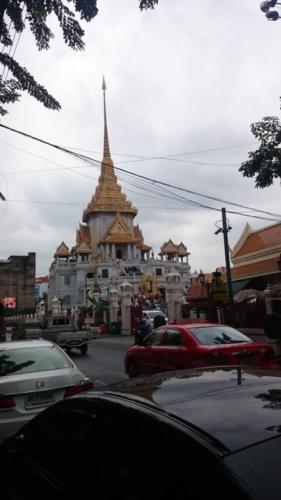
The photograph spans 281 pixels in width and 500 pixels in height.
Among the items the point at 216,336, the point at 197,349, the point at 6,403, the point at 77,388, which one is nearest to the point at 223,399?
the point at 6,403

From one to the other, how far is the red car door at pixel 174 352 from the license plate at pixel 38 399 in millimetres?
3223

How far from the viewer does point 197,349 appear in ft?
28.5

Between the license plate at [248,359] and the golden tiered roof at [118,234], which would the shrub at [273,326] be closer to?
the license plate at [248,359]

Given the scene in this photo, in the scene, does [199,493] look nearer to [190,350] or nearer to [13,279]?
[190,350]

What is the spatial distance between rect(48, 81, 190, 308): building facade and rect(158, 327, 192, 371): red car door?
57.5 metres

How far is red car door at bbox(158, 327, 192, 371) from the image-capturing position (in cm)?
888

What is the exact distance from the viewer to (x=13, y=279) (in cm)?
4878

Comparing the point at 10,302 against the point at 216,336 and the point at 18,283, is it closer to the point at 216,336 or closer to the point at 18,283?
the point at 18,283

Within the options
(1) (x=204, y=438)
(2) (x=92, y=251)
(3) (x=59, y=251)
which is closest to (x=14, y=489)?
(1) (x=204, y=438)

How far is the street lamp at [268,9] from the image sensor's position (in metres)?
9.79

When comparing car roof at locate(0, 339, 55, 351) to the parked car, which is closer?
the parked car

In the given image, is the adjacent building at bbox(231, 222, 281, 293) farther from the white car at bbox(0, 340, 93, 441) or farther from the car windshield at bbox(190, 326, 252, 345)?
the white car at bbox(0, 340, 93, 441)

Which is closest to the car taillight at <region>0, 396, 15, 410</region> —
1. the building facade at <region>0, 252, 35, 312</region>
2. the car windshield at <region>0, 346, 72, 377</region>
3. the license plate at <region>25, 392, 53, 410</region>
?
the license plate at <region>25, 392, 53, 410</region>

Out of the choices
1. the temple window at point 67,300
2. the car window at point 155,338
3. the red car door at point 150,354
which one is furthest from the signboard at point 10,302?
the car window at point 155,338
